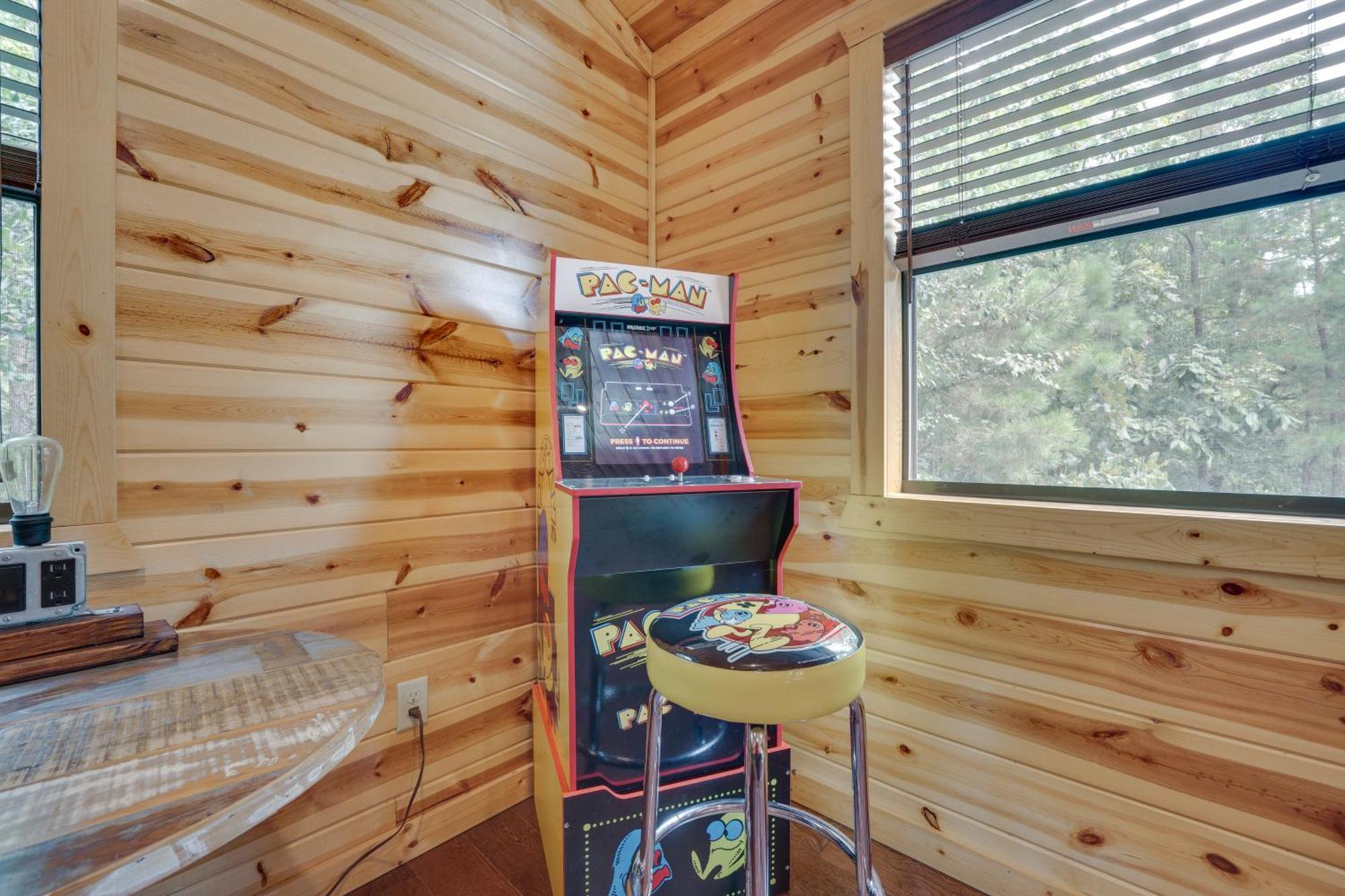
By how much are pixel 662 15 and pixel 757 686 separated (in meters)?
2.46

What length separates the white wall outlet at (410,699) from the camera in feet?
5.36

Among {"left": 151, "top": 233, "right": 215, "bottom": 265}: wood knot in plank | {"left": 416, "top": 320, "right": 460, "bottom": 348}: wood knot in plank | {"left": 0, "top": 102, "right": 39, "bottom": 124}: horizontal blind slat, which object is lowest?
{"left": 416, "top": 320, "right": 460, "bottom": 348}: wood knot in plank

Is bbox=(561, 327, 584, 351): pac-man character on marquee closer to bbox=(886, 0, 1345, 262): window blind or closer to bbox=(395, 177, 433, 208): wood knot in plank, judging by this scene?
bbox=(395, 177, 433, 208): wood knot in plank

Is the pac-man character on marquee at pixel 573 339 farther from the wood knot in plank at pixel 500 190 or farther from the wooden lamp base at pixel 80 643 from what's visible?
the wooden lamp base at pixel 80 643

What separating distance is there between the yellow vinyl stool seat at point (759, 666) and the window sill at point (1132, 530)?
667 millimetres

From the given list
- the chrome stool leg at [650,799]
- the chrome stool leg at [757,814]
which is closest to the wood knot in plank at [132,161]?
the chrome stool leg at [650,799]

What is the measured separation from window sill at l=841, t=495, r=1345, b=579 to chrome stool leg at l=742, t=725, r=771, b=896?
825mm

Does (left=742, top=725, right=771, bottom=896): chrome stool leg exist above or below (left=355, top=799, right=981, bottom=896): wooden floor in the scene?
above

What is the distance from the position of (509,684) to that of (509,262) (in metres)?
1.37

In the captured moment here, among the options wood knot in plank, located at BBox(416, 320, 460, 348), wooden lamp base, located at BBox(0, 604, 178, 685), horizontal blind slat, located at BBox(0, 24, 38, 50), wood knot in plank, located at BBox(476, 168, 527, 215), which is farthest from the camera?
wood knot in plank, located at BBox(476, 168, 527, 215)

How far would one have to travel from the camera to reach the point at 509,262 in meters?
1.90

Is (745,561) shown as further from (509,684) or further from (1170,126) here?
(1170,126)

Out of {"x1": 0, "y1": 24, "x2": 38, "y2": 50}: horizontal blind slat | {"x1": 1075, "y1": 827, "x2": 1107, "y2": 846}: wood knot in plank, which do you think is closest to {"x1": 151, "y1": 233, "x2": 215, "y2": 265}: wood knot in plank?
{"x1": 0, "y1": 24, "x2": 38, "y2": 50}: horizontal blind slat

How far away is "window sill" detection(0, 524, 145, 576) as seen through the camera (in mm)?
1139
